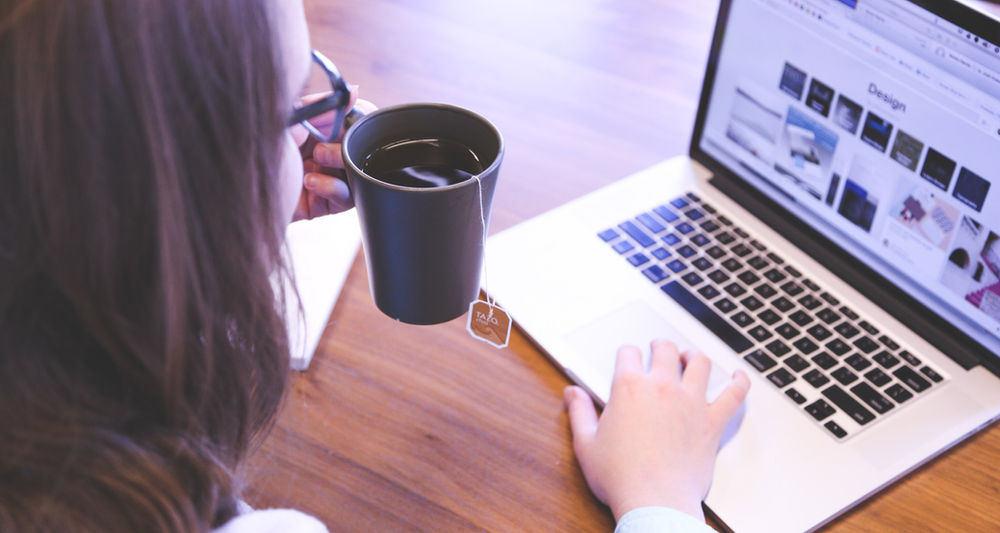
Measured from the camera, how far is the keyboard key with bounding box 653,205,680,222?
880 mm

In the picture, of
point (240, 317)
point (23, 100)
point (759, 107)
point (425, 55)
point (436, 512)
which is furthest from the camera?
point (425, 55)

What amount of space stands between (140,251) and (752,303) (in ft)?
1.93

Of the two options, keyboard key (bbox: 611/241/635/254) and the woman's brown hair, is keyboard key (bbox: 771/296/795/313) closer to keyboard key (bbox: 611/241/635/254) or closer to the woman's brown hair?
keyboard key (bbox: 611/241/635/254)

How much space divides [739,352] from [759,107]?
284 millimetres

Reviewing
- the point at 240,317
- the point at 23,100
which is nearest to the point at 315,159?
the point at 240,317

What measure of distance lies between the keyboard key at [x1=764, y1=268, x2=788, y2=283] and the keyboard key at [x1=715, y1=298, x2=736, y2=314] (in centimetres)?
6

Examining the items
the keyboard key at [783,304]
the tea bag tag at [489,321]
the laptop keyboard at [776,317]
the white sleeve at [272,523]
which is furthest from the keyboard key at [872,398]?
the white sleeve at [272,523]

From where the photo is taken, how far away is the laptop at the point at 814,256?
2.15ft

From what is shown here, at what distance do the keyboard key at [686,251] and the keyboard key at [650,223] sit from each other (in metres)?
0.03

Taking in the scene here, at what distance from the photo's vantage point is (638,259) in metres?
0.83

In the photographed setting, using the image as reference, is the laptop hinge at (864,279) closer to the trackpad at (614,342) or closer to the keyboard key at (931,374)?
the keyboard key at (931,374)

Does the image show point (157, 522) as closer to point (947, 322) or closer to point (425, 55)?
point (947, 322)

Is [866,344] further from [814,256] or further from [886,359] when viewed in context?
[814,256]

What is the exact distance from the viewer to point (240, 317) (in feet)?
1.53
